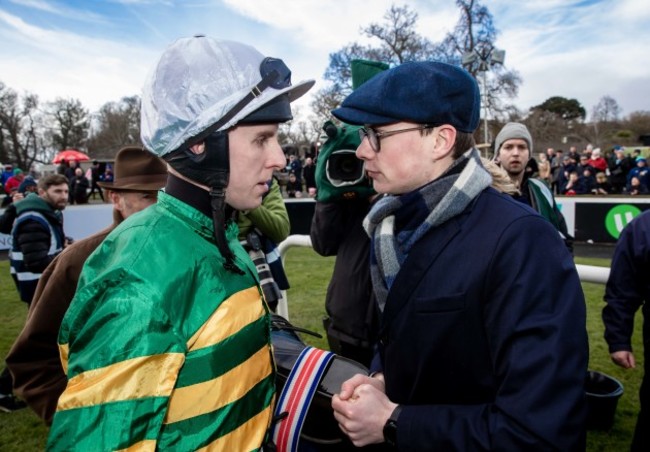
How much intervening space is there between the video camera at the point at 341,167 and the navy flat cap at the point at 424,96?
953 mm

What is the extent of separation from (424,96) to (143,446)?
4.41 feet

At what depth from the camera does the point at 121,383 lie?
1158 millimetres

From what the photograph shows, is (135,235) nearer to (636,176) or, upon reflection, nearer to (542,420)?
(542,420)

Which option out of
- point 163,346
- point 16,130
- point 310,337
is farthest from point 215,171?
point 16,130

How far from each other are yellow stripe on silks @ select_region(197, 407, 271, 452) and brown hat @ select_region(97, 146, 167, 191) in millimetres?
1828

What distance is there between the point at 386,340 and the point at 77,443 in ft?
3.33

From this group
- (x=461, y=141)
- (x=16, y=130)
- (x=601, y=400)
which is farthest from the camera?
(x=16, y=130)

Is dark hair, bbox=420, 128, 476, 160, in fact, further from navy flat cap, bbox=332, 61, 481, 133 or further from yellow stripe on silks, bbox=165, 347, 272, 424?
yellow stripe on silks, bbox=165, 347, 272, 424

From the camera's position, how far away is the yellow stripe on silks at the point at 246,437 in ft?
4.48

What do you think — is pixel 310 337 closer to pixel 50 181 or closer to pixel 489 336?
pixel 50 181

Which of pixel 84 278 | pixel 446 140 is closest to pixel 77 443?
pixel 84 278

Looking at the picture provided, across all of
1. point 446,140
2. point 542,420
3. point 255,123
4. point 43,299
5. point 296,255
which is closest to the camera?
point 542,420

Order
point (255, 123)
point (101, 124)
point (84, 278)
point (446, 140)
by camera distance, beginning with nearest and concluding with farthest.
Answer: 1. point (84, 278)
2. point (255, 123)
3. point (446, 140)
4. point (101, 124)

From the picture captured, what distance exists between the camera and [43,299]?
2.13m
